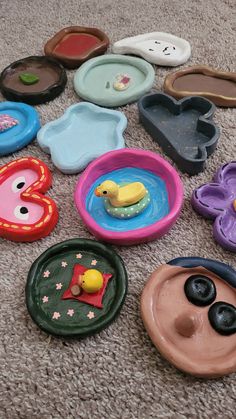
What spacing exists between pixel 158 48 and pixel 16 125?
0.39 metres

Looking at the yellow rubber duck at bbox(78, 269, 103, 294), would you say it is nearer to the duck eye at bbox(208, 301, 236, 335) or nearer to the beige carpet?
the beige carpet

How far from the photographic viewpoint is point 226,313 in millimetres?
601

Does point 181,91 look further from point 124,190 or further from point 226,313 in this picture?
point 226,313

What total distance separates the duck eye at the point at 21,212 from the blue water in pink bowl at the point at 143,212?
0.34 ft

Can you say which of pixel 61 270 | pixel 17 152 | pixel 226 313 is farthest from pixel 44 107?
pixel 226 313

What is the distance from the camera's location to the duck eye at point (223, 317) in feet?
1.92

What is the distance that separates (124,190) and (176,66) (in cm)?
43

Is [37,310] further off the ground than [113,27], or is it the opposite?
[113,27]

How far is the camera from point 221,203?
2.40 ft

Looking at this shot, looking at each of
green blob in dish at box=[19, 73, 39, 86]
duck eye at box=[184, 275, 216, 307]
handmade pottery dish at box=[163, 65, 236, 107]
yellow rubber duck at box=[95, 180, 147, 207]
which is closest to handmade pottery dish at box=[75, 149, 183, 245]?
yellow rubber duck at box=[95, 180, 147, 207]

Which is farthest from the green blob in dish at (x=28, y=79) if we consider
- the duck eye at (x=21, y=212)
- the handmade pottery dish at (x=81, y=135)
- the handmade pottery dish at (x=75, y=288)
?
the handmade pottery dish at (x=75, y=288)

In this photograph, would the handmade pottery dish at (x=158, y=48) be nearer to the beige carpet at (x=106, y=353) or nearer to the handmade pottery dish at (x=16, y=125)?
the beige carpet at (x=106, y=353)

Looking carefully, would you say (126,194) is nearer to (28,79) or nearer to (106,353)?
(106,353)

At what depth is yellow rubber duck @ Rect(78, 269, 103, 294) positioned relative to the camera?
623mm
